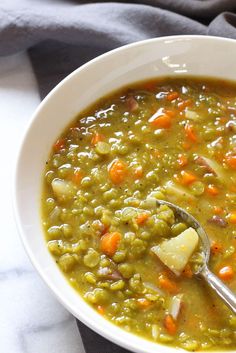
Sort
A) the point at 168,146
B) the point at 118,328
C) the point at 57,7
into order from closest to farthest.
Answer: the point at 118,328
the point at 168,146
the point at 57,7

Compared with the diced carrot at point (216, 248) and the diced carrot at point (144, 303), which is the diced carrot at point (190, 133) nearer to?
the diced carrot at point (216, 248)

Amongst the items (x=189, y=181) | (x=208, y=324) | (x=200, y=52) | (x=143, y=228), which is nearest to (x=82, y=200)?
(x=143, y=228)

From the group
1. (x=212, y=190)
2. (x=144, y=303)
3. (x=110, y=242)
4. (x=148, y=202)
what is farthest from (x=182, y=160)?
(x=144, y=303)

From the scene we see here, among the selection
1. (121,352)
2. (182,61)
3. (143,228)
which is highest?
(182,61)

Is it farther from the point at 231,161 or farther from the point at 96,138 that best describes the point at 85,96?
the point at 231,161

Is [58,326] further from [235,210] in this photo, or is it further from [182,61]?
[182,61]

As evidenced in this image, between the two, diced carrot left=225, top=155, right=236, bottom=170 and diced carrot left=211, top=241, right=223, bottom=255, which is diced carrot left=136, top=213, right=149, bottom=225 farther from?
diced carrot left=225, top=155, right=236, bottom=170
